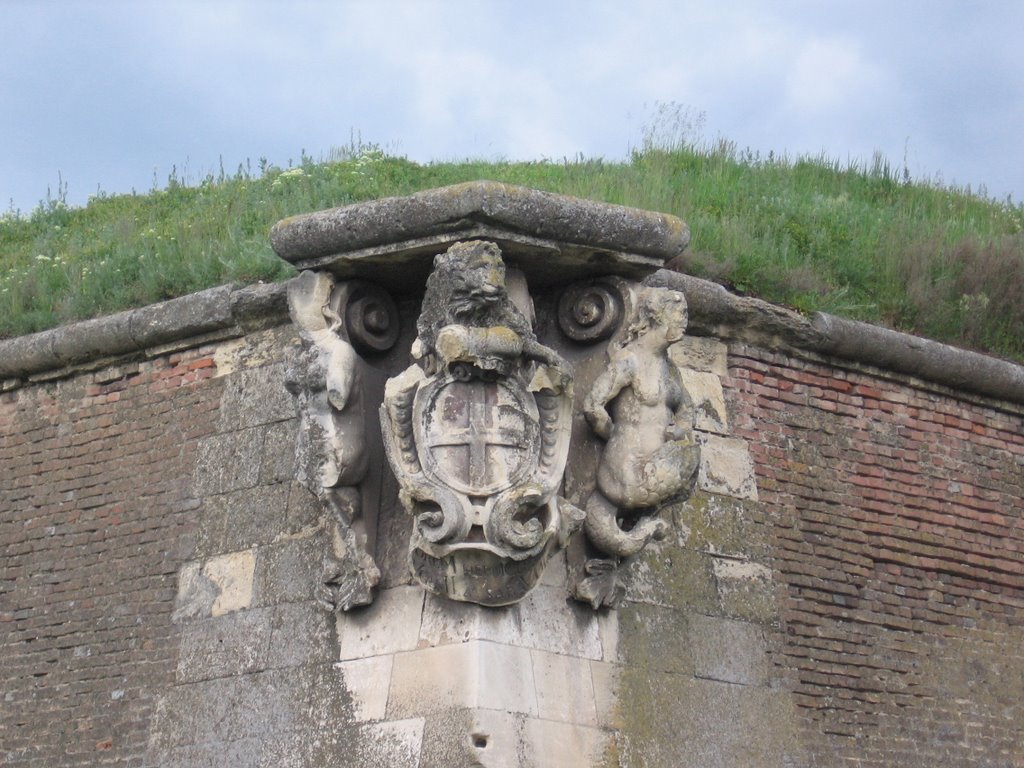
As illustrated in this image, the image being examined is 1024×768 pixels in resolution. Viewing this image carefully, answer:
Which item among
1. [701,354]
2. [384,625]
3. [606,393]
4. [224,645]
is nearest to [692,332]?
[701,354]

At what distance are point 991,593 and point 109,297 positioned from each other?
4906mm

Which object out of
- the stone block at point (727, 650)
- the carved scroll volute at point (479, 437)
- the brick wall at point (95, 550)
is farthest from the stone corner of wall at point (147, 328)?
the stone block at point (727, 650)

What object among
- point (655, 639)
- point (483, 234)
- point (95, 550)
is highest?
point (483, 234)

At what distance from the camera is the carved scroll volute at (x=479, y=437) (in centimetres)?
640

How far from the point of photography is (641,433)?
700 centimetres

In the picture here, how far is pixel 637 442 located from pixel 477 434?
2.68 feet

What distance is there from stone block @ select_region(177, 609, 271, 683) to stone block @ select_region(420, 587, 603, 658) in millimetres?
1008

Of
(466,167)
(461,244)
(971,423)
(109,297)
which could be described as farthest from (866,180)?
(461,244)

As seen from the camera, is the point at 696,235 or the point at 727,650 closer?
the point at 727,650

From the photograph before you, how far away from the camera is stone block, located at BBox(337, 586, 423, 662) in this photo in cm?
676

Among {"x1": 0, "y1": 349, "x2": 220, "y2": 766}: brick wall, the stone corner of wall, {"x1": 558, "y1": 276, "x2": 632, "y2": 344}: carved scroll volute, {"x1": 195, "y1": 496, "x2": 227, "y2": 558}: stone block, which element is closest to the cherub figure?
{"x1": 558, "y1": 276, "x2": 632, "y2": 344}: carved scroll volute

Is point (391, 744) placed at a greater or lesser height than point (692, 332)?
lesser

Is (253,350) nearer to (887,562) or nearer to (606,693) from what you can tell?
(606,693)

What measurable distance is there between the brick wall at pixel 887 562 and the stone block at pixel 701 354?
74 millimetres
